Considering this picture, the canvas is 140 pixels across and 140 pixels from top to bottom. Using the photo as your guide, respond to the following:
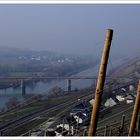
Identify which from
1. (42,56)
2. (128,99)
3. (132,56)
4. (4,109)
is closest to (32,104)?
(4,109)

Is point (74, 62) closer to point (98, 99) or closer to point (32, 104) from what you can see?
point (32, 104)

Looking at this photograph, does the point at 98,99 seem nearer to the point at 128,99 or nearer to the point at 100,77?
the point at 100,77

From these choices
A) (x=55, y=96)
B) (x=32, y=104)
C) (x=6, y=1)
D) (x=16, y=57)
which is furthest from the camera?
(x=16, y=57)

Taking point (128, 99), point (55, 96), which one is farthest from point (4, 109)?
point (128, 99)

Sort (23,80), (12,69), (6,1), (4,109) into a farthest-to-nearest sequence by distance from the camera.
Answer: (12,69)
(23,80)
(4,109)
(6,1)

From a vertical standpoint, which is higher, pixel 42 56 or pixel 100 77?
pixel 100 77

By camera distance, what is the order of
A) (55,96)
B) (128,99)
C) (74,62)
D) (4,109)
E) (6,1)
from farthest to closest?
(74,62), (55,96), (4,109), (128,99), (6,1)

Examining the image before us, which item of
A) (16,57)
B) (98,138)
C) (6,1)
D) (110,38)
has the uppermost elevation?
(6,1)

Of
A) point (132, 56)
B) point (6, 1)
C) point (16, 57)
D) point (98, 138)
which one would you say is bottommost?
point (16, 57)

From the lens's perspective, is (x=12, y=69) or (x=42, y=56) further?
(x=42, y=56)
